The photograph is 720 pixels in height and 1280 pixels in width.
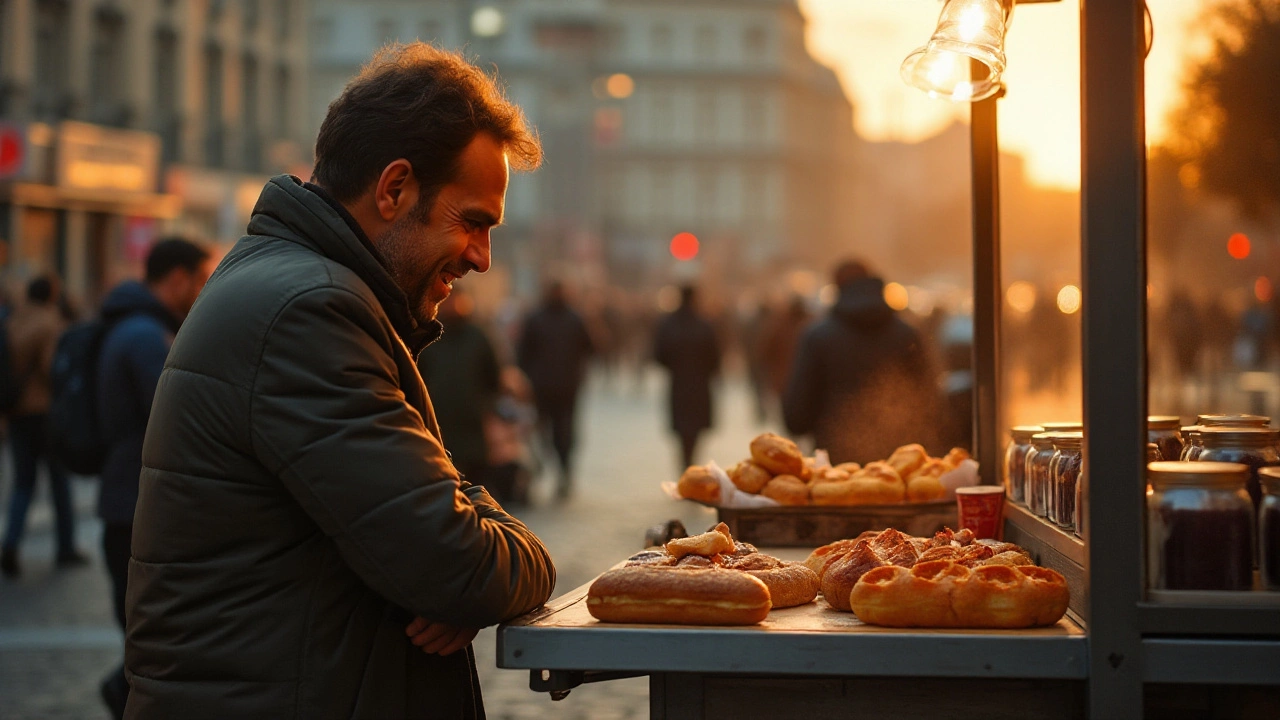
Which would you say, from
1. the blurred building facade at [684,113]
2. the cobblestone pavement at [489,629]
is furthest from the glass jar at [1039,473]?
the blurred building facade at [684,113]

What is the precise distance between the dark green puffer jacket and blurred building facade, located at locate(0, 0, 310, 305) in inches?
718

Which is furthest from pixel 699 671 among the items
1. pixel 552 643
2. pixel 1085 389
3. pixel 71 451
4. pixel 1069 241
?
pixel 71 451

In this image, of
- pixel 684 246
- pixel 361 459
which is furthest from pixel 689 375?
pixel 684 246

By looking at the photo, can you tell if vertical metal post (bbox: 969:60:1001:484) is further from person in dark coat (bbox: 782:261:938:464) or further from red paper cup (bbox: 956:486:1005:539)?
person in dark coat (bbox: 782:261:938:464)

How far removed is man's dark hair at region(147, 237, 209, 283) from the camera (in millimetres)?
7066

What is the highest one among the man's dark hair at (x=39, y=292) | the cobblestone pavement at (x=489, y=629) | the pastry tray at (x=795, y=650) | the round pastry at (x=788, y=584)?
the man's dark hair at (x=39, y=292)

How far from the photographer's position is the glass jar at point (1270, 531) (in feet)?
8.92

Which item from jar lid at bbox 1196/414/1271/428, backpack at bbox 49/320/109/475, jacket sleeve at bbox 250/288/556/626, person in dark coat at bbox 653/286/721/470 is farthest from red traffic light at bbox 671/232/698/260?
jacket sleeve at bbox 250/288/556/626

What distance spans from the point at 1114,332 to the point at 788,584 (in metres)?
0.83

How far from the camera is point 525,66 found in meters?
104

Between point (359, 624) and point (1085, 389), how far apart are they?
4.21ft

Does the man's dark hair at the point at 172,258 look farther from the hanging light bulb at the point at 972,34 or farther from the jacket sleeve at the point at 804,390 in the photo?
the hanging light bulb at the point at 972,34

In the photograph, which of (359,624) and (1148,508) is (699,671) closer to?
(359,624)

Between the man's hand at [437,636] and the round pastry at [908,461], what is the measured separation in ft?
6.24
